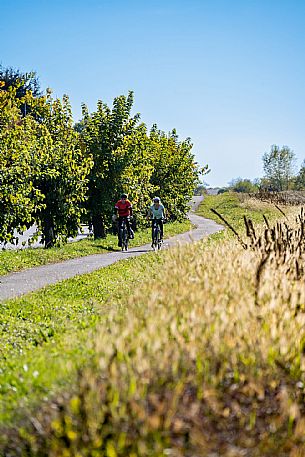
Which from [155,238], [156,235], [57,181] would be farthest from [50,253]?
[155,238]

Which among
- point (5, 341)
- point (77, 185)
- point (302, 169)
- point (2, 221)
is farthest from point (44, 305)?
point (302, 169)

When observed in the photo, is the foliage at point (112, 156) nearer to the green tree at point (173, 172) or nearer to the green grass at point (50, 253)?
the green grass at point (50, 253)

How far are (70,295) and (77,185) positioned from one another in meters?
8.94

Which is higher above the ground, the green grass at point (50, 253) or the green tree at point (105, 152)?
the green tree at point (105, 152)

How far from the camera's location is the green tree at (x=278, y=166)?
271 ft

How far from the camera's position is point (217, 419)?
348 centimetres

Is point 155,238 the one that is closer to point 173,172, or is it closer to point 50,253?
point 50,253

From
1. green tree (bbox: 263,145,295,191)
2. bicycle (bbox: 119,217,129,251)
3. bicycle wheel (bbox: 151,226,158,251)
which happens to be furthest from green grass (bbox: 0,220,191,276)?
green tree (bbox: 263,145,295,191)

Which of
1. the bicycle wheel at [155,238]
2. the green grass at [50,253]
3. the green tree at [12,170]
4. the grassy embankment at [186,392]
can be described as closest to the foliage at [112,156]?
the green grass at [50,253]

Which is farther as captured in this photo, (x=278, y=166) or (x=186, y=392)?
(x=278, y=166)

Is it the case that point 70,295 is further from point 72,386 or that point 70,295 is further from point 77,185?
point 77,185

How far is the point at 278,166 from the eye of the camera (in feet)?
274

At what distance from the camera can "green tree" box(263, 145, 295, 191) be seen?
8275 cm

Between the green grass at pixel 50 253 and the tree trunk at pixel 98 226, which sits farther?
the tree trunk at pixel 98 226
